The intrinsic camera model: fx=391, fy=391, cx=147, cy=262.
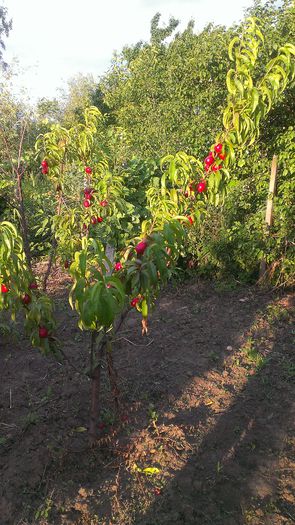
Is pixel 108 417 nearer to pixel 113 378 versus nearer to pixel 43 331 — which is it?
pixel 113 378

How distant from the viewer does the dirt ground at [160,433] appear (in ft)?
7.25

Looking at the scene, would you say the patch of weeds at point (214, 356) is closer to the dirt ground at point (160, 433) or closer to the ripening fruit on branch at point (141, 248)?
the dirt ground at point (160, 433)

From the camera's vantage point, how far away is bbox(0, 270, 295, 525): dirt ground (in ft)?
7.25

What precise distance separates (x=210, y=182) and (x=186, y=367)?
195 centimetres

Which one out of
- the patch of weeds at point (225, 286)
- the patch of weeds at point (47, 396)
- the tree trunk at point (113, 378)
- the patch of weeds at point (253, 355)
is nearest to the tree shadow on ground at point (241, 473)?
the patch of weeds at point (253, 355)

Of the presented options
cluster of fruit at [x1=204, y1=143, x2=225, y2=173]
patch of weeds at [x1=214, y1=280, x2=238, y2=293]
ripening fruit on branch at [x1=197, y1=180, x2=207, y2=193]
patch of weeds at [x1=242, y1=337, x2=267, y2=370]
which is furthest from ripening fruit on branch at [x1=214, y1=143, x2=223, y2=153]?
patch of weeds at [x1=214, y1=280, x2=238, y2=293]

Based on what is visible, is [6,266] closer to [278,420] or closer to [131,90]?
[278,420]

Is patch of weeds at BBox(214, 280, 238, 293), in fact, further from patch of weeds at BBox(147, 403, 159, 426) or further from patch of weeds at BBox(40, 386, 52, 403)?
patch of weeds at BBox(40, 386, 52, 403)

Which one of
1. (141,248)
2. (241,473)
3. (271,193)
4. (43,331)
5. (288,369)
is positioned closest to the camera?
(141,248)

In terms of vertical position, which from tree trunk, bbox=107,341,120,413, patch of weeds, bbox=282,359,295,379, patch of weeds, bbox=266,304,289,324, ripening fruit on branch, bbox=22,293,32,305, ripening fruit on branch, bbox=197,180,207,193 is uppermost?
ripening fruit on branch, bbox=197,180,207,193

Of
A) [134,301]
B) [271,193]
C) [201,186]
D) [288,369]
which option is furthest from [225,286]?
[134,301]

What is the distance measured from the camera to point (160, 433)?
9.03ft

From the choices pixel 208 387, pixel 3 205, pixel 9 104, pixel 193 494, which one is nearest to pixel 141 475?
pixel 193 494

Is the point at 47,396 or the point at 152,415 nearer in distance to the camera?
the point at 152,415
